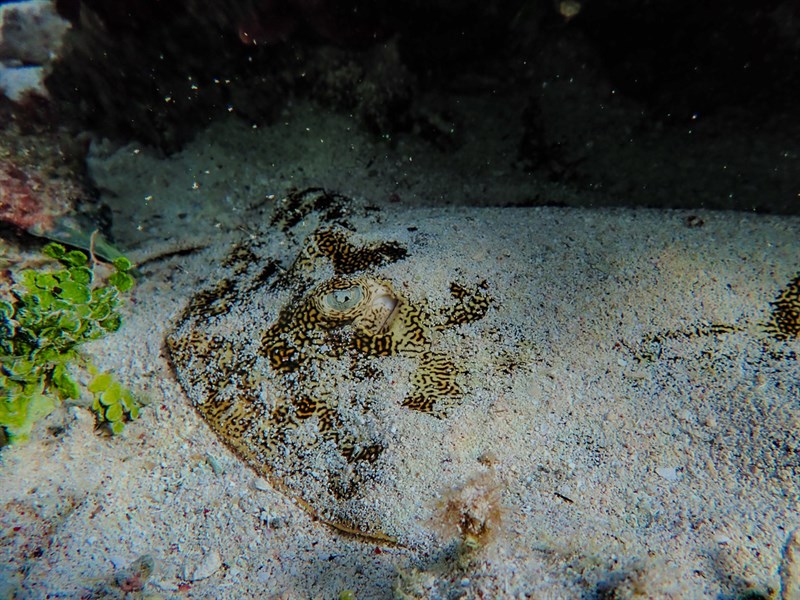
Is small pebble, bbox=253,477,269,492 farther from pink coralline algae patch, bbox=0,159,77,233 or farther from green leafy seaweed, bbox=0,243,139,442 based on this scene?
pink coralline algae patch, bbox=0,159,77,233

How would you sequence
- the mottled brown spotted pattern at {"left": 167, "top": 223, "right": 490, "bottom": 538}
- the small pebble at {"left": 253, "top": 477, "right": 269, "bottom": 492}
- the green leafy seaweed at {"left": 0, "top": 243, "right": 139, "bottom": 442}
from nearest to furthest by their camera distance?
1. the mottled brown spotted pattern at {"left": 167, "top": 223, "right": 490, "bottom": 538}
2. the small pebble at {"left": 253, "top": 477, "right": 269, "bottom": 492}
3. the green leafy seaweed at {"left": 0, "top": 243, "right": 139, "bottom": 442}

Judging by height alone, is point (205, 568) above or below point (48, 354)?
below

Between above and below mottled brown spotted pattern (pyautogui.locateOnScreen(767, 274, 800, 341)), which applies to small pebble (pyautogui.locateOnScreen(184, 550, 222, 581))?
below

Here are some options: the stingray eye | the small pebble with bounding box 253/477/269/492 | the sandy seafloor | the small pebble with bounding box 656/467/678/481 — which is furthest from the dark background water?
the small pebble with bounding box 253/477/269/492

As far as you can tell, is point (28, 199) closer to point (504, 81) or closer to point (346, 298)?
point (346, 298)

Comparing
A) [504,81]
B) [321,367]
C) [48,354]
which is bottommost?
[48,354]

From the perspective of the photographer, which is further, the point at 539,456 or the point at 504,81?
the point at 504,81

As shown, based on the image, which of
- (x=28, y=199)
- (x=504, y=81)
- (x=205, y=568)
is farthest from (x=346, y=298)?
(x=28, y=199)
